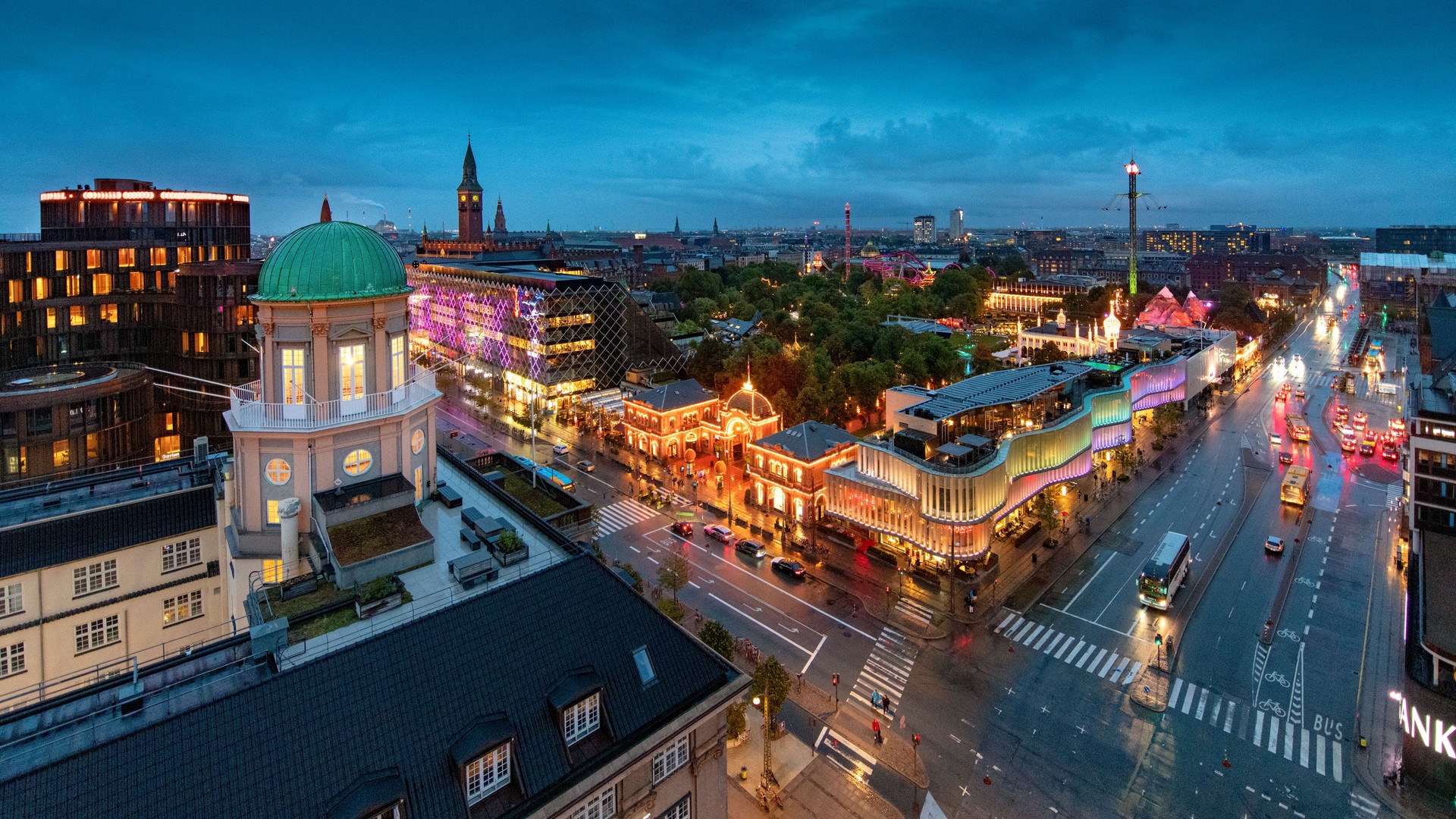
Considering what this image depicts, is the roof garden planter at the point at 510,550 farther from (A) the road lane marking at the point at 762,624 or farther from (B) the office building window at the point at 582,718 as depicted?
(A) the road lane marking at the point at 762,624

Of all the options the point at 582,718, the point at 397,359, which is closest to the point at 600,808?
the point at 582,718

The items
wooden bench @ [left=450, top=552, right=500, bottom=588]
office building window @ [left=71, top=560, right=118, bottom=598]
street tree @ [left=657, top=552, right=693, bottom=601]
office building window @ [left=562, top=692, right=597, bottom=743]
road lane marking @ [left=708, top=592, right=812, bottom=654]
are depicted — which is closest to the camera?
office building window @ [left=562, top=692, right=597, bottom=743]

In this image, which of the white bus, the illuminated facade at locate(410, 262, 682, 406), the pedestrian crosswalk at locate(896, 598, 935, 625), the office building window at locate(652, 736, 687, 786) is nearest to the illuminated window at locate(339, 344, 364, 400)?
the office building window at locate(652, 736, 687, 786)

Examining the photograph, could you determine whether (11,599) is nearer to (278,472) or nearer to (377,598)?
(278,472)

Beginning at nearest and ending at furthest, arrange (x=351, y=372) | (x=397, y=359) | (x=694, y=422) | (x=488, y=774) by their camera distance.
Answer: (x=488, y=774), (x=351, y=372), (x=397, y=359), (x=694, y=422)

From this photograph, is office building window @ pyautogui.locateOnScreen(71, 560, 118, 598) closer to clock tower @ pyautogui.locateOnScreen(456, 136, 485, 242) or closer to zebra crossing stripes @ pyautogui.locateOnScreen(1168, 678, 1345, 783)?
zebra crossing stripes @ pyautogui.locateOnScreen(1168, 678, 1345, 783)
